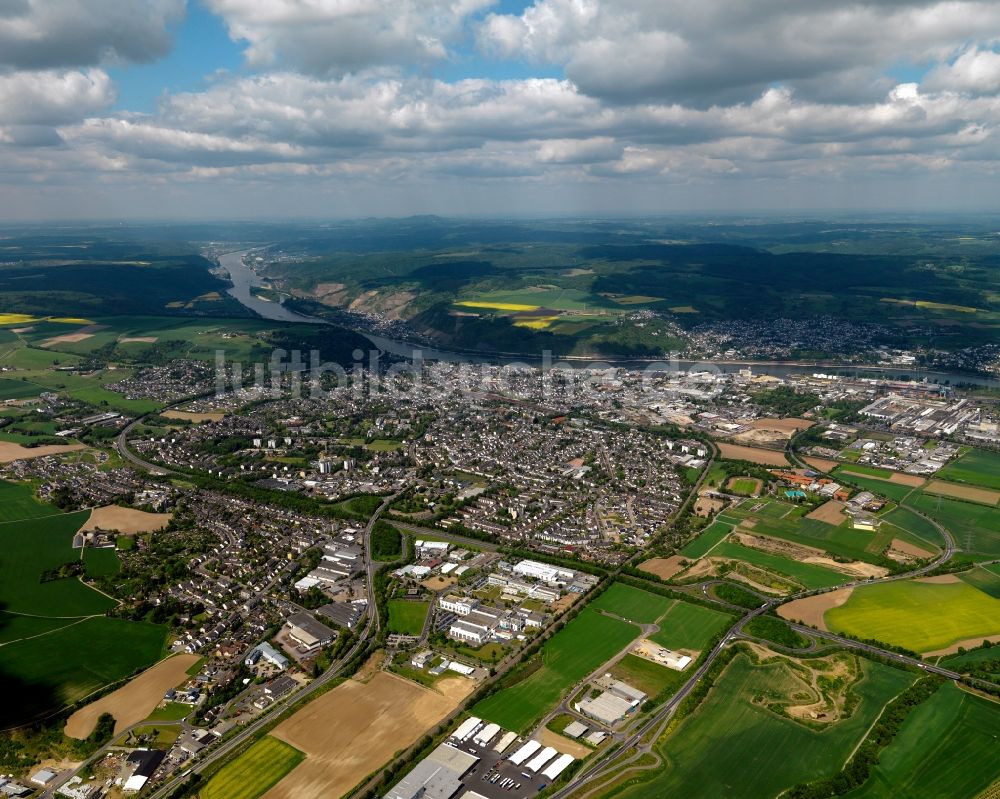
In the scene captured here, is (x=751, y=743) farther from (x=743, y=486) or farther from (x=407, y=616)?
(x=743, y=486)

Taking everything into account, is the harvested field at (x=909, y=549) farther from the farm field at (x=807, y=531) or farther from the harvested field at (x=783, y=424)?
the harvested field at (x=783, y=424)

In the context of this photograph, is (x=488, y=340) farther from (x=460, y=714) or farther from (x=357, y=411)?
(x=460, y=714)

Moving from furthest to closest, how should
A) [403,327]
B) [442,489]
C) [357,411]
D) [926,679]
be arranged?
1. [403,327]
2. [357,411]
3. [442,489]
4. [926,679]

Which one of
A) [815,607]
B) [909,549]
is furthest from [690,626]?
[909,549]

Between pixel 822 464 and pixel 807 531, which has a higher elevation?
pixel 822 464

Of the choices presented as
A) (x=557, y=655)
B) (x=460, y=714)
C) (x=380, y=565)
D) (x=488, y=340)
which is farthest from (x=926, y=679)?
(x=488, y=340)

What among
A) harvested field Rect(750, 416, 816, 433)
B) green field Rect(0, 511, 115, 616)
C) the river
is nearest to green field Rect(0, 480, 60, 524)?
green field Rect(0, 511, 115, 616)

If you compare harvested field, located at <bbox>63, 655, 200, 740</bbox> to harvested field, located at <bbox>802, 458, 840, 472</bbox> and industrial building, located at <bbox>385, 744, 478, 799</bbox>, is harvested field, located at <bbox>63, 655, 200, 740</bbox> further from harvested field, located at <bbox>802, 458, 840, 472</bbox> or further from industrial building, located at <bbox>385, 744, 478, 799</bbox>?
harvested field, located at <bbox>802, 458, 840, 472</bbox>
